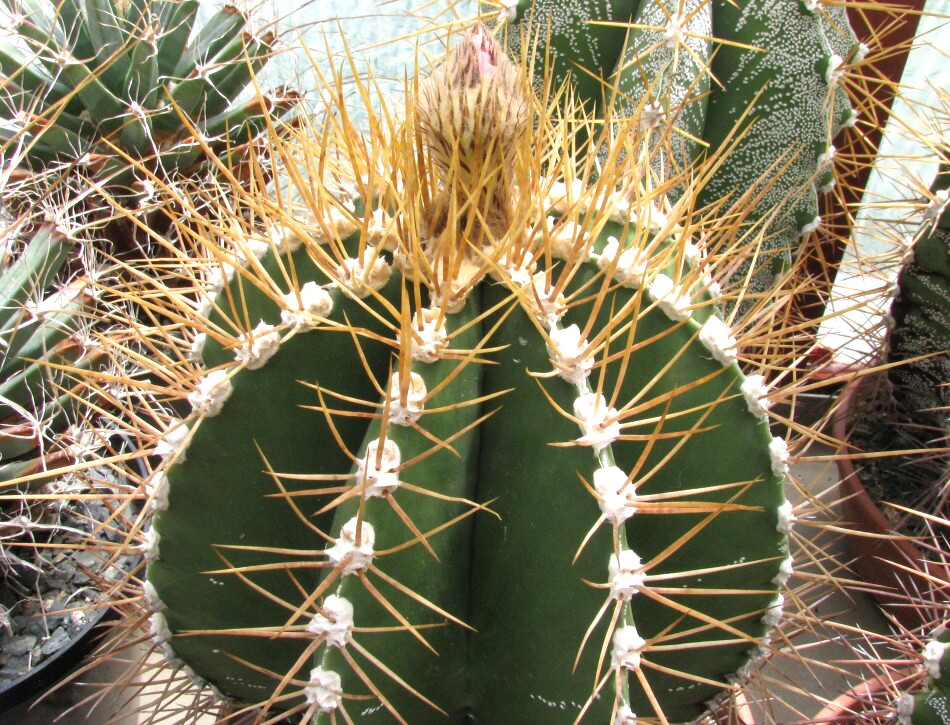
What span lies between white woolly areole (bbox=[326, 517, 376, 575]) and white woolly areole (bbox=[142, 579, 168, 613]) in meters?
0.18

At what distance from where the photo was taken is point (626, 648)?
448 millimetres

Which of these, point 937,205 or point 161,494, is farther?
point 937,205

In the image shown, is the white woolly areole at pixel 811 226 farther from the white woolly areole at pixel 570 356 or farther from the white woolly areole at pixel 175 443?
the white woolly areole at pixel 175 443

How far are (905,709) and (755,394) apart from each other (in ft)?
0.97

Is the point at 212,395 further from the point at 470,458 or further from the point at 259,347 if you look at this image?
the point at 470,458

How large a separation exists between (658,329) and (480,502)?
16 cm

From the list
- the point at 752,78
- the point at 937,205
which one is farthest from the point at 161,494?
the point at 937,205

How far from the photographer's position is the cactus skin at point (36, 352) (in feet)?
2.64

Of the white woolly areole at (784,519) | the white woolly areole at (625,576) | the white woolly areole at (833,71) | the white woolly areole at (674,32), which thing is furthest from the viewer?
the white woolly areole at (833,71)

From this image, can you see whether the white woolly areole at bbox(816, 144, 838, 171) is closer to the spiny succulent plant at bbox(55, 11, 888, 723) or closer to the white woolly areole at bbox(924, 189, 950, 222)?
the white woolly areole at bbox(924, 189, 950, 222)

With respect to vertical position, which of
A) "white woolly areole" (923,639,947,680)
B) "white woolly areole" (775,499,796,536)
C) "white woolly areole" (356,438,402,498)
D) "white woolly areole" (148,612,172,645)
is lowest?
"white woolly areole" (923,639,947,680)

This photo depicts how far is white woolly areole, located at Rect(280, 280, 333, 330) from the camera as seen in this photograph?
0.51 meters

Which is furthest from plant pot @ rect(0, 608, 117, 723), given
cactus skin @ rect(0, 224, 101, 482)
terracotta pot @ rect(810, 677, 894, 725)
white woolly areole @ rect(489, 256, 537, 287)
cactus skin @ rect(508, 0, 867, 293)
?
cactus skin @ rect(508, 0, 867, 293)

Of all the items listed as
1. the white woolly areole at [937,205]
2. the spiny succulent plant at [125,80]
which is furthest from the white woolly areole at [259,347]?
the white woolly areole at [937,205]
